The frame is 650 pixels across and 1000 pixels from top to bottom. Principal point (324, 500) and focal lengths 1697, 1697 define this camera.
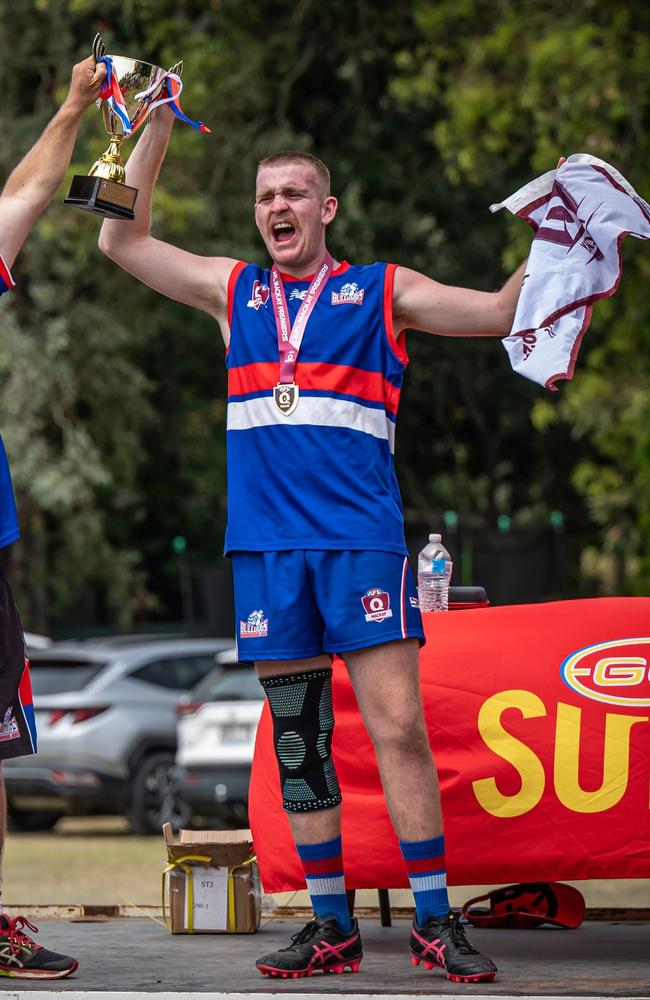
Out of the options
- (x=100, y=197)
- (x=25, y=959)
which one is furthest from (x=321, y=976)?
(x=100, y=197)

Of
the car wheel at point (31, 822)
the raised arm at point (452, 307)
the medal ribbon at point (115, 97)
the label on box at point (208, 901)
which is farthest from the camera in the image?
the car wheel at point (31, 822)

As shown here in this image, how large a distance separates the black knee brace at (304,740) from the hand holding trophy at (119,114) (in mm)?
1505

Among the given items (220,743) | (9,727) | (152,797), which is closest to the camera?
(9,727)

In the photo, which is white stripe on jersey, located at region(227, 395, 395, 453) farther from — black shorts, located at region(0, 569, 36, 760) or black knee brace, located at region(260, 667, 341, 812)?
black shorts, located at region(0, 569, 36, 760)

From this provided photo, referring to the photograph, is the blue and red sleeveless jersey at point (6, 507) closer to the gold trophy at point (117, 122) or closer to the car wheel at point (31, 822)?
the gold trophy at point (117, 122)

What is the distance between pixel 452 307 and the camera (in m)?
4.95

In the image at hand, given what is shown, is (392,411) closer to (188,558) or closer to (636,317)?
(636,317)

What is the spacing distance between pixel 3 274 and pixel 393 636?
1.55 meters

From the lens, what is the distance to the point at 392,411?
5.11 m

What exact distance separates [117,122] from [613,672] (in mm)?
2337

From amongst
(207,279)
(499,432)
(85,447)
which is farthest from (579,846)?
(499,432)

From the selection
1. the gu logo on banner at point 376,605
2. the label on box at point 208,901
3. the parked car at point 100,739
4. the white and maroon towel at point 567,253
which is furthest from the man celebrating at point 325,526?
the parked car at point 100,739

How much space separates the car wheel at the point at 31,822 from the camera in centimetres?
1689

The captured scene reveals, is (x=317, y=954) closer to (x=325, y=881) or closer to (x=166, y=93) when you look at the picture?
(x=325, y=881)
